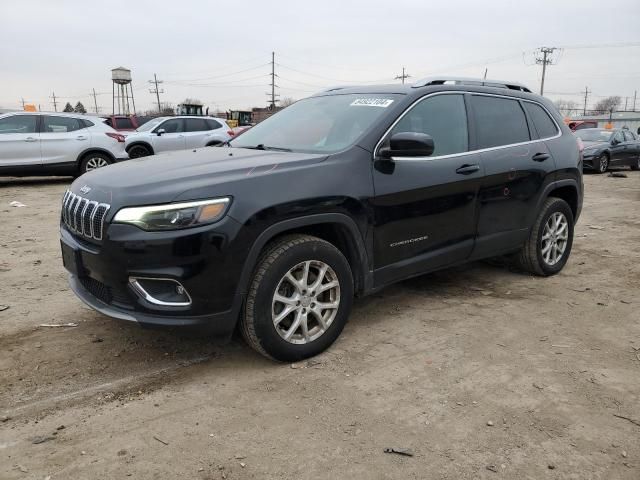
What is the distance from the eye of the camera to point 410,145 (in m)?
3.45

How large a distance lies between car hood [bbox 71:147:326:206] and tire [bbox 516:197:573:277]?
8.44ft

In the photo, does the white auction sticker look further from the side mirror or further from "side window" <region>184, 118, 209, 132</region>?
"side window" <region>184, 118, 209, 132</region>

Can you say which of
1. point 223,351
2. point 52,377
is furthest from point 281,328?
point 52,377

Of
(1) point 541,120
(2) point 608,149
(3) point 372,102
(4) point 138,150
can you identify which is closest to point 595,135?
(2) point 608,149

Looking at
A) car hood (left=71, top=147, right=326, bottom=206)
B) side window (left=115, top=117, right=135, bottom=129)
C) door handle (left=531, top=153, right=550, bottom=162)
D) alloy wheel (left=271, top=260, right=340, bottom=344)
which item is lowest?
alloy wheel (left=271, top=260, right=340, bottom=344)

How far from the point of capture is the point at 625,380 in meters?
3.20

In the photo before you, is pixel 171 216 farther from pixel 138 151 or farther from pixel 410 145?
pixel 138 151

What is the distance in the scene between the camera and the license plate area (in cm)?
318

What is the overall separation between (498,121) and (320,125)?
164 centimetres

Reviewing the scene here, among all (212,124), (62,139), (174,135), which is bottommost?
(62,139)

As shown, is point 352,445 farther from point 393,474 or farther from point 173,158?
point 173,158

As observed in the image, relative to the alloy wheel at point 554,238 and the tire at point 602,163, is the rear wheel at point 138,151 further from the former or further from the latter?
the tire at point 602,163

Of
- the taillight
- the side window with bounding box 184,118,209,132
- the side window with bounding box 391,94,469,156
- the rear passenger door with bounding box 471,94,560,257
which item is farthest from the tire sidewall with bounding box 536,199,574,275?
the side window with bounding box 184,118,209,132

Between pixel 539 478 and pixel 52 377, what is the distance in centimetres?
269
